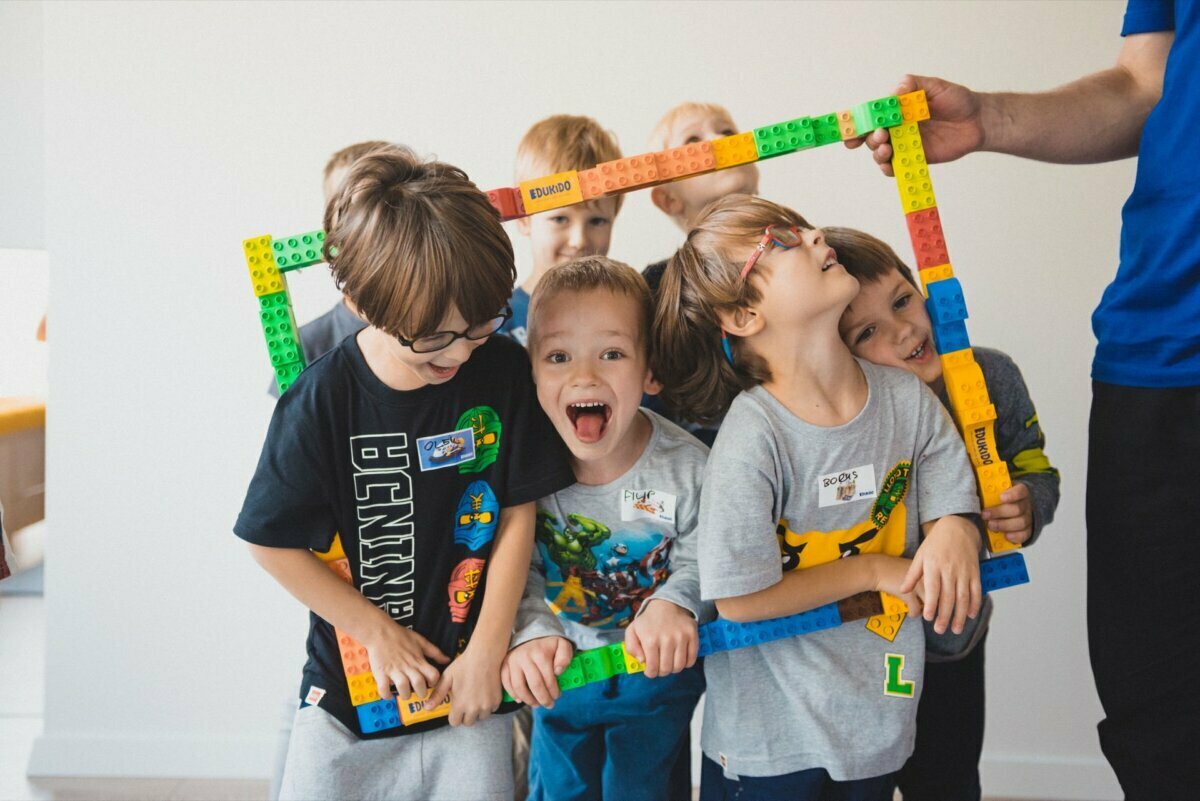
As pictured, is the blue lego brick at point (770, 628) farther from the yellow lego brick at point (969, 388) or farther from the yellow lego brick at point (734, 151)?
the yellow lego brick at point (734, 151)

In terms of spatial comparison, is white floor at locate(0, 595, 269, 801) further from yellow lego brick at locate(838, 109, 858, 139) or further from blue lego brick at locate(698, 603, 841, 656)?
yellow lego brick at locate(838, 109, 858, 139)

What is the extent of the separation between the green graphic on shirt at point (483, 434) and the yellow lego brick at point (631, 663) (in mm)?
360

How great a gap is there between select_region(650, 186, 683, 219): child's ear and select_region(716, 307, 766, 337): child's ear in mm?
868

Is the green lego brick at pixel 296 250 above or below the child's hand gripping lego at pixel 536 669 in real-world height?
above

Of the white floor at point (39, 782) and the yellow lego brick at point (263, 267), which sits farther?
the white floor at point (39, 782)

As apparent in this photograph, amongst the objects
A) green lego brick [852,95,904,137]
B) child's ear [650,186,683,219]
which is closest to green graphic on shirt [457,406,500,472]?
green lego brick [852,95,904,137]

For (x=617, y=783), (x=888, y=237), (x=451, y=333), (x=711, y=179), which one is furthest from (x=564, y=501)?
(x=888, y=237)

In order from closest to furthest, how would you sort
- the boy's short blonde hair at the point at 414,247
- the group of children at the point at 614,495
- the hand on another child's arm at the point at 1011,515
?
1. the boy's short blonde hair at the point at 414,247
2. the group of children at the point at 614,495
3. the hand on another child's arm at the point at 1011,515

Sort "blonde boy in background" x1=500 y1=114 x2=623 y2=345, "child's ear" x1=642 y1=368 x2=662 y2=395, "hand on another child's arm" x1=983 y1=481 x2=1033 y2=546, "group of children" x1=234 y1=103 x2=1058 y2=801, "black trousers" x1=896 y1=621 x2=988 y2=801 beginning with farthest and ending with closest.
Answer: "blonde boy in background" x1=500 y1=114 x2=623 y2=345, "black trousers" x1=896 y1=621 x2=988 y2=801, "child's ear" x1=642 y1=368 x2=662 y2=395, "hand on another child's arm" x1=983 y1=481 x2=1033 y2=546, "group of children" x1=234 y1=103 x2=1058 y2=801

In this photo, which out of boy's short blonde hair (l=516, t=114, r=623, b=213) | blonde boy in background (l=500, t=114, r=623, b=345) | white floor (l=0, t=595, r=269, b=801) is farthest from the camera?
white floor (l=0, t=595, r=269, b=801)

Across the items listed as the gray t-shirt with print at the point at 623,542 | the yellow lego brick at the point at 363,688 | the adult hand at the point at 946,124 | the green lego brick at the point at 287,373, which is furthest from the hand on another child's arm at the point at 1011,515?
the green lego brick at the point at 287,373

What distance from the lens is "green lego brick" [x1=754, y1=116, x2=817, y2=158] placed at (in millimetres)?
1539

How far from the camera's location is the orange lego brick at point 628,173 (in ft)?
4.99

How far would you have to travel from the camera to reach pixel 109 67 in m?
2.77
